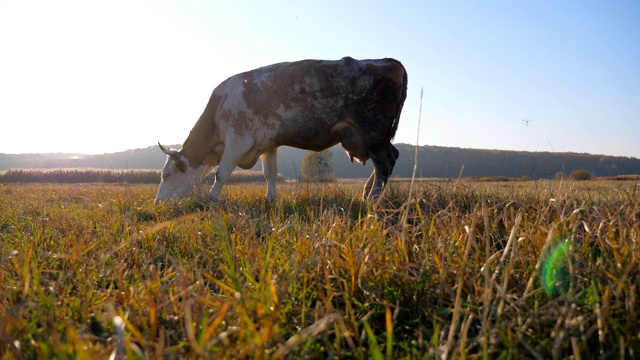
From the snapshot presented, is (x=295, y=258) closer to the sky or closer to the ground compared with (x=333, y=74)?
closer to the ground

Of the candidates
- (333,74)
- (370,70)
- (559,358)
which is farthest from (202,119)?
(559,358)

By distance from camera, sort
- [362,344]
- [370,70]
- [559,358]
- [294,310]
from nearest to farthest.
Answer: [559,358], [362,344], [294,310], [370,70]

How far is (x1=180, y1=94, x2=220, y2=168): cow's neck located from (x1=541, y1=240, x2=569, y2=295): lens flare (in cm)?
653

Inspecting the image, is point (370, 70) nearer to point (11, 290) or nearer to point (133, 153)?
point (11, 290)

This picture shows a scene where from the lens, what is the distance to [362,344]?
1.65 m

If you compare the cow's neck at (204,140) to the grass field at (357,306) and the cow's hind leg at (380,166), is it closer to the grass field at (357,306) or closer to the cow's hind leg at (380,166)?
the cow's hind leg at (380,166)

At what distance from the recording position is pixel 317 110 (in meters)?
7.10

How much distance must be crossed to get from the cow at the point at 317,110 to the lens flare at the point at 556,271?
4702mm

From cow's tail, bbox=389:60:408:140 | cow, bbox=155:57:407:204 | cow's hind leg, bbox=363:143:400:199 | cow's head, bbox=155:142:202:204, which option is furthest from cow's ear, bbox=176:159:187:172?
cow's tail, bbox=389:60:408:140

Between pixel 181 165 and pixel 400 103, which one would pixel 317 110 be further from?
pixel 181 165

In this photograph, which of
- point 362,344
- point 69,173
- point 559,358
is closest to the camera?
point 559,358

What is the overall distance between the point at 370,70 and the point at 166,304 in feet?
19.2

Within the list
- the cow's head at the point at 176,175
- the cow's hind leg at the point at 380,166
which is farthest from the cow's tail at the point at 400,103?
the cow's head at the point at 176,175

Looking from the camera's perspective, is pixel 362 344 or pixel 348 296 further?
pixel 348 296
